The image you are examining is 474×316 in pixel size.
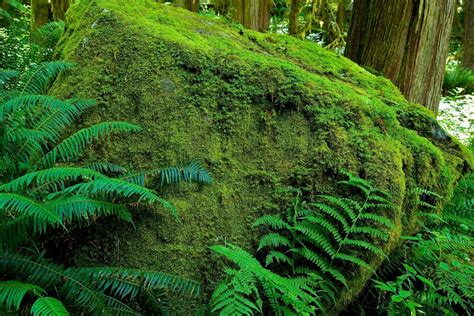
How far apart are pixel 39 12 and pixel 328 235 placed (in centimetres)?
750

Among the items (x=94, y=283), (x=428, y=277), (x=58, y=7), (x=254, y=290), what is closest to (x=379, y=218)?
(x=428, y=277)

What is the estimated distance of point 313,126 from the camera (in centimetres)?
282

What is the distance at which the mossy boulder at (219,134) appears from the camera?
2.29m

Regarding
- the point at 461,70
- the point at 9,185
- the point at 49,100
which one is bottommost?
the point at 9,185

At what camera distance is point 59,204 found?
191cm

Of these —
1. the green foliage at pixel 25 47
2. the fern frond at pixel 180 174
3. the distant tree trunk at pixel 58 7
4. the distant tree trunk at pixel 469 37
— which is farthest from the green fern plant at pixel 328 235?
the distant tree trunk at pixel 469 37

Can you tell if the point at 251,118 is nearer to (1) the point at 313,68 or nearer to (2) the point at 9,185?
(1) the point at 313,68

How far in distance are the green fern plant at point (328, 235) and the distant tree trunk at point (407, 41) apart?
2665 mm

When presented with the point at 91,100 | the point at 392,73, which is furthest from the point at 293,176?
the point at 392,73

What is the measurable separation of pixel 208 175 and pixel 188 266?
57cm

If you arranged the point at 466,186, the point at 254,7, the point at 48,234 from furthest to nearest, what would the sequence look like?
the point at 254,7 → the point at 466,186 → the point at 48,234

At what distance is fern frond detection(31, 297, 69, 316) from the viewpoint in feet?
5.25

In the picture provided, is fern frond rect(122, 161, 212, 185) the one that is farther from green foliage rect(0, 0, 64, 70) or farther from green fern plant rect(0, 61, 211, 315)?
green foliage rect(0, 0, 64, 70)

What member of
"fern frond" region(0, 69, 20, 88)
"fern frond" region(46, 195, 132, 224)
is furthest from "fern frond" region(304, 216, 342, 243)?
"fern frond" region(0, 69, 20, 88)
